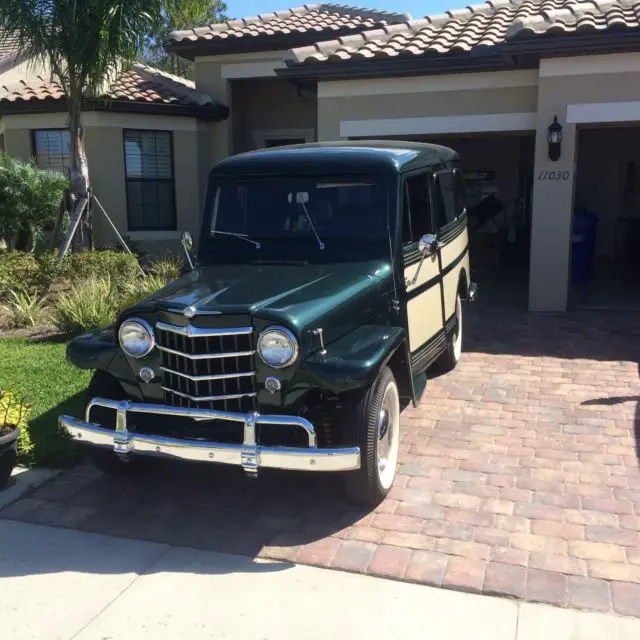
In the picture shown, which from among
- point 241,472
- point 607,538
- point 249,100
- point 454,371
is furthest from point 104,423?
point 249,100

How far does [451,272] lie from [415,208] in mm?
1392

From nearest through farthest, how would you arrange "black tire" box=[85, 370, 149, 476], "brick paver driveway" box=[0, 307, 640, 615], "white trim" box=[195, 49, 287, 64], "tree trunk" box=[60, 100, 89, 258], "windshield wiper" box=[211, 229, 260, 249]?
1. "brick paver driveway" box=[0, 307, 640, 615]
2. "black tire" box=[85, 370, 149, 476]
3. "windshield wiper" box=[211, 229, 260, 249]
4. "tree trunk" box=[60, 100, 89, 258]
5. "white trim" box=[195, 49, 287, 64]

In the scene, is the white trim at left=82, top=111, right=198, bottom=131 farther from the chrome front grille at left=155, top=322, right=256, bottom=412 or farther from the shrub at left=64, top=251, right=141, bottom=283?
the chrome front grille at left=155, top=322, right=256, bottom=412

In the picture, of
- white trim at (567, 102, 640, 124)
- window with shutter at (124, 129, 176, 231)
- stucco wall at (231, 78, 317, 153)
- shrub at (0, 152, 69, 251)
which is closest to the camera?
white trim at (567, 102, 640, 124)

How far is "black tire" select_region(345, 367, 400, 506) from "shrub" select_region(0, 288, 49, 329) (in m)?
6.40

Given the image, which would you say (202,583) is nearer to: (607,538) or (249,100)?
(607,538)

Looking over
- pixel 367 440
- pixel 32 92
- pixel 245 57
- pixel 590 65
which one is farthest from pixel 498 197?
pixel 367 440

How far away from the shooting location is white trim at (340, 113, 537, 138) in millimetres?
10297

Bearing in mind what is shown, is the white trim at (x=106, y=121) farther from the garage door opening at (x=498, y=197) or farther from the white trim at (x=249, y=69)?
the garage door opening at (x=498, y=197)

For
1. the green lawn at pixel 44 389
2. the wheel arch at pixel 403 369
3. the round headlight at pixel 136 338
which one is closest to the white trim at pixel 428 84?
the green lawn at pixel 44 389

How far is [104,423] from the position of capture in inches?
178

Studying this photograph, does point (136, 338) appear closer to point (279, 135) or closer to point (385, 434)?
point (385, 434)

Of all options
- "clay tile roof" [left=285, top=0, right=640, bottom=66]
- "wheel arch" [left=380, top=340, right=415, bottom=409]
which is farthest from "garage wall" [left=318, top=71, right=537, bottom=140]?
"wheel arch" [left=380, top=340, right=415, bottom=409]

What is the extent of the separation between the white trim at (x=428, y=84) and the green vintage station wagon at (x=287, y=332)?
5.21m
